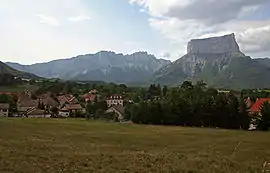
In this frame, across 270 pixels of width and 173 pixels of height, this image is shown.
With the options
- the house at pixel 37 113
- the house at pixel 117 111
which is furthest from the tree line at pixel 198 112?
the house at pixel 37 113

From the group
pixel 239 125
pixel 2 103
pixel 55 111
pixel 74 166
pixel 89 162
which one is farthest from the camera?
pixel 55 111

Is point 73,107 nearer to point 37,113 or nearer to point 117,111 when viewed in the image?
point 37,113

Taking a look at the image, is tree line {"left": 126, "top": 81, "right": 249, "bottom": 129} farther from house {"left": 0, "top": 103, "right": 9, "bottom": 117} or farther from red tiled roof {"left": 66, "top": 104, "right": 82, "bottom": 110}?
red tiled roof {"left": 66, "top": 104, "right": 82, "bottom": 110}

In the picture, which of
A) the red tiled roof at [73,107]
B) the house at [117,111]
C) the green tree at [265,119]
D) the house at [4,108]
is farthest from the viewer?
the red tiled roof at [73,107]

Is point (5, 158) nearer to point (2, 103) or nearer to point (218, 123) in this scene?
point (218, 123)

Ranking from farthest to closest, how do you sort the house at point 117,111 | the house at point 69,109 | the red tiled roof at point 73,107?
the red tiled roof at point 73,107 < the house at point 69,109 < the house at point 117,111

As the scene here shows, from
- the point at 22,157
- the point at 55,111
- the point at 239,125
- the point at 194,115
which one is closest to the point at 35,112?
the point at 55,111

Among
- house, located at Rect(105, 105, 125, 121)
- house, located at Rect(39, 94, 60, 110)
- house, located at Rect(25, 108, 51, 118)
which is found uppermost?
house, located at Rect(39, 94, 60, 110)

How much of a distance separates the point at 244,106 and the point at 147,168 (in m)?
65.8

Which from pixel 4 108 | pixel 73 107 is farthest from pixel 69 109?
pixel 4 108

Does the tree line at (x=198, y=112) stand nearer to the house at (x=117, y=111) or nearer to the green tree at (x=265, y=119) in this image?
the green tree at (x=265, y=119)

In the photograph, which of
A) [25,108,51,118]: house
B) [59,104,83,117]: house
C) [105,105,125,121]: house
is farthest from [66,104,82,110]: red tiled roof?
[105,105,125,121]: house

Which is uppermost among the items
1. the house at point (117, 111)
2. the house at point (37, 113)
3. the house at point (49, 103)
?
the house at point (49, 103)

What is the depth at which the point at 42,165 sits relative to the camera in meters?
20.6
